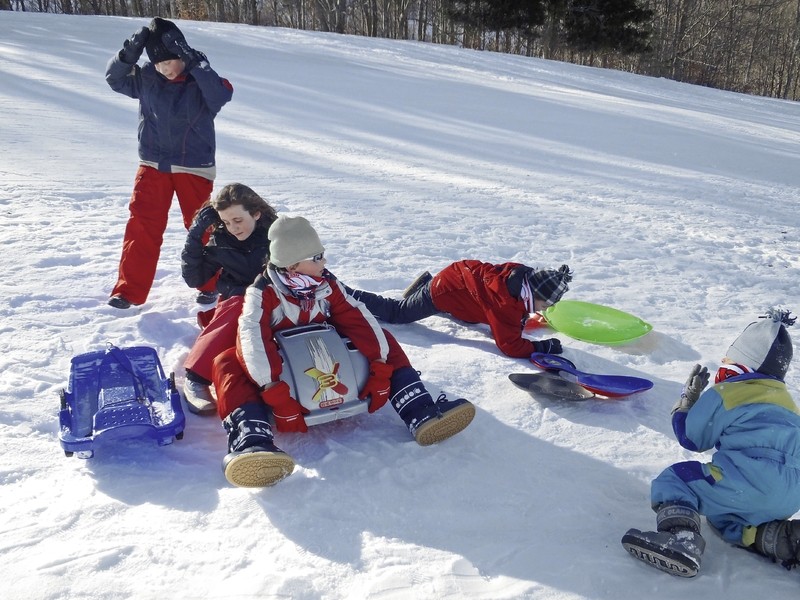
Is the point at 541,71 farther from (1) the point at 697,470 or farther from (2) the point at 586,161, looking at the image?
(1) the point at 697,470

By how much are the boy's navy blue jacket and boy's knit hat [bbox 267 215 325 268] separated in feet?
4.93

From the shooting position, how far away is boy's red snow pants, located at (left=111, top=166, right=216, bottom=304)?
12.7 feet

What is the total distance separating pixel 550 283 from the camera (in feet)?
11.3

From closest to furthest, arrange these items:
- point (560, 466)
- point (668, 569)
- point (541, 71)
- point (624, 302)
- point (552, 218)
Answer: point (668, 569) < point (560, 466) < point (624, 302) < point (552, 218) < point (541, 71)

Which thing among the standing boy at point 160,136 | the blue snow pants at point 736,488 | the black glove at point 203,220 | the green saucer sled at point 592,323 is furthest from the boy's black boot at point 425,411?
the standing boy at point 160,136

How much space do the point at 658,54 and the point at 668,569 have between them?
2604 centimetres

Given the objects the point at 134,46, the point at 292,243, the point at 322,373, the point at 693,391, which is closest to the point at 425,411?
the point at 322,373

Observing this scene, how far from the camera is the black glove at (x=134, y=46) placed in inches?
146

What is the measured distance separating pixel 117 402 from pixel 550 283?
212 centimetres

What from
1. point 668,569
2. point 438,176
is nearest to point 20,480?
point 668,569

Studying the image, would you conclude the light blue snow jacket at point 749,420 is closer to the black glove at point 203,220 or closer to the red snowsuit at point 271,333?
the red snowsuit at point 271,333

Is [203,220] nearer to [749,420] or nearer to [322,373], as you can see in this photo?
[322,373]

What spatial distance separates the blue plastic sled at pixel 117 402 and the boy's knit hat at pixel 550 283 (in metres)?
1.85

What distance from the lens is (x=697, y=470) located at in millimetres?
2191
